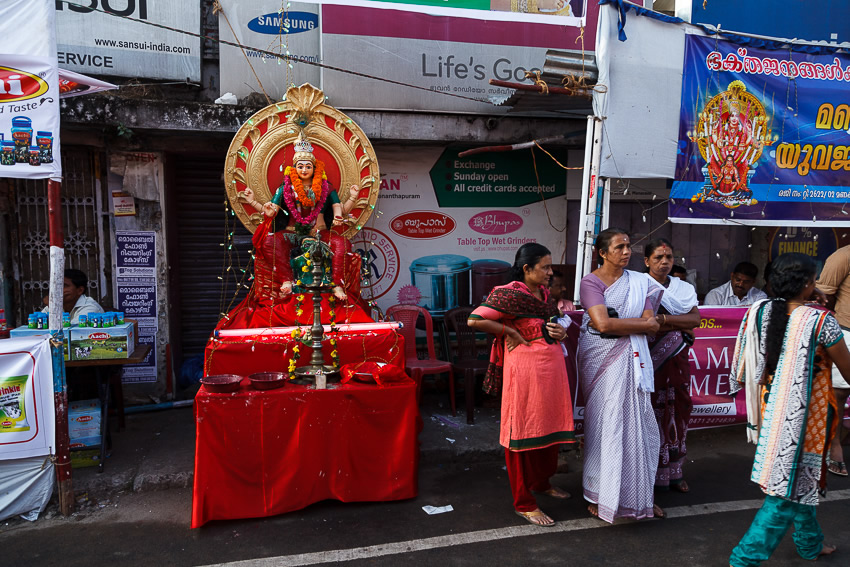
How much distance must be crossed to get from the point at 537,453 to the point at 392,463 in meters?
0.98

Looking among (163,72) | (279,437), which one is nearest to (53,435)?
(279,437)

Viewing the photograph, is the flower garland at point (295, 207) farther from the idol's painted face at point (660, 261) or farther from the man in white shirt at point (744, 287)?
the man in white shirt at point (744, 287)

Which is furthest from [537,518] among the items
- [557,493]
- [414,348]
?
[414,348]

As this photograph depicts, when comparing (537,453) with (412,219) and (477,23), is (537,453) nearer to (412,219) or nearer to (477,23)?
(412,219)

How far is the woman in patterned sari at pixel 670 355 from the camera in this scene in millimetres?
3924

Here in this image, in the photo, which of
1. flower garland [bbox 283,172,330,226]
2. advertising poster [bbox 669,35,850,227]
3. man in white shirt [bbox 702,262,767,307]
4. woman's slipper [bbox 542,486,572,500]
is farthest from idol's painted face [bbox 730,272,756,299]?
flower garland [bbox 283,172,330,226]

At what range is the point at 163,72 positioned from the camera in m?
5.82

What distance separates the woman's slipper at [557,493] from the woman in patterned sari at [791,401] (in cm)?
122

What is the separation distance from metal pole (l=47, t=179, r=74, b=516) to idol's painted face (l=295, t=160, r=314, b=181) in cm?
190

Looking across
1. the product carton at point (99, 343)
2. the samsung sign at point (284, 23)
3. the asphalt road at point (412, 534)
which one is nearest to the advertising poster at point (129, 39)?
the samsung sign at point (284, 23)

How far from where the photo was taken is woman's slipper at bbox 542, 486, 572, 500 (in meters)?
4.14

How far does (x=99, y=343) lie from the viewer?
15.2ft

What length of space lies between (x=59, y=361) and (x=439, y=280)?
384cm

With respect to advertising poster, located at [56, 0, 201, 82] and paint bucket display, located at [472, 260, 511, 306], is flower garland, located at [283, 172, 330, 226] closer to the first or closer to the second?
advertising poster, located at [56, 0, 201, 82]
